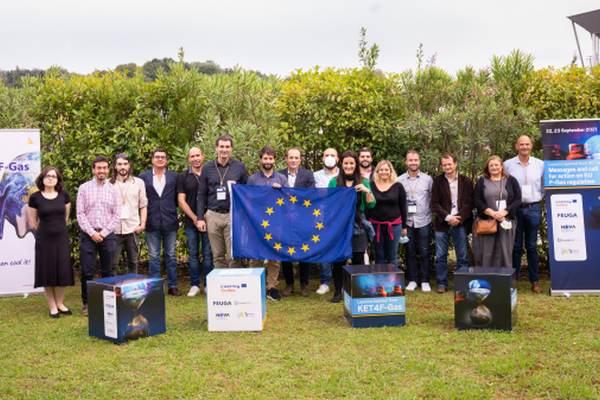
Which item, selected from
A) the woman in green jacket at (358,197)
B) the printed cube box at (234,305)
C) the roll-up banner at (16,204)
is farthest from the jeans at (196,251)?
the roll-up banner at (16,204)

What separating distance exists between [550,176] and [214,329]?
4432 mm

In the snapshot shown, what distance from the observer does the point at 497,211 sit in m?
7.68

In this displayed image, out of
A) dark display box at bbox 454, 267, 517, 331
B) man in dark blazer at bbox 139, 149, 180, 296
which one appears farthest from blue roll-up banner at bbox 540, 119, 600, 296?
man in dark blazer at bbox 139, 149, 180, 296

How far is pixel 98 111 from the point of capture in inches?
363

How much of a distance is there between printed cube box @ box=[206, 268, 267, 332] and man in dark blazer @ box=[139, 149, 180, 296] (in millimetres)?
1922

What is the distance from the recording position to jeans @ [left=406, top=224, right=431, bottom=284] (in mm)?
8320

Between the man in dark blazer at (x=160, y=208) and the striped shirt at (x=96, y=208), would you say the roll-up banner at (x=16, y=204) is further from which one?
the man in dark blazer at (x=160, y=208)

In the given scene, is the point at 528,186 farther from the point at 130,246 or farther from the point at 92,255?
the point at 92,255

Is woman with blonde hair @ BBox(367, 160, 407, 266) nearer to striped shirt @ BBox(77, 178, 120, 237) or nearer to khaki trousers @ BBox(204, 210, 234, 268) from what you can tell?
khaki trousers @ BBox(204, 210, 234, 268)

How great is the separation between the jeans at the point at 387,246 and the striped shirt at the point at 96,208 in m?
3.15

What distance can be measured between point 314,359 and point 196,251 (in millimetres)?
3332

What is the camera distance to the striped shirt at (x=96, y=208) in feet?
24.1

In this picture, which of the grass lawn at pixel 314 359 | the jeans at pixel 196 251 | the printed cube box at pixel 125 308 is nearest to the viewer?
the grass lawn at pixel 314 359

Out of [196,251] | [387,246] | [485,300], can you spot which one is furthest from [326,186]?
[485,300]
